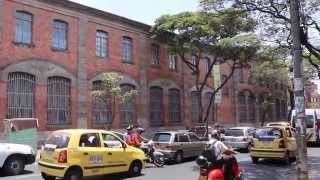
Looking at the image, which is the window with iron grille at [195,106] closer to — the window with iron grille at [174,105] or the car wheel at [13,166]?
the window with iron grille at [174,105]

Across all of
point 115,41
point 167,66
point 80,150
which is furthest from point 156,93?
point 80,150

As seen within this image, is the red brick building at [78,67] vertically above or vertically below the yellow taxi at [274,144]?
above

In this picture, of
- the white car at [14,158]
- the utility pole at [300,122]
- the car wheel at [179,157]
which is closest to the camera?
the utility pole at [300,122]

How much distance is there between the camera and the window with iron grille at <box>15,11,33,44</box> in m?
25.5

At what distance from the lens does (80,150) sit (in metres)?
13.8

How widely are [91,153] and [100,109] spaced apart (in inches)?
637

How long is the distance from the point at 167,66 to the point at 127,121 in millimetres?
6959

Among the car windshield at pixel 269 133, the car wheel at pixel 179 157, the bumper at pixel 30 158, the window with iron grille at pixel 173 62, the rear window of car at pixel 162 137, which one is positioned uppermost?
the window with iron grille at pixel 173 62

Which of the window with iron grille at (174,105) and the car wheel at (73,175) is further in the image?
the window with iron grille at (174,105)

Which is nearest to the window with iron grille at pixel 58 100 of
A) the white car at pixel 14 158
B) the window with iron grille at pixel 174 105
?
the white car at pixel 14 158

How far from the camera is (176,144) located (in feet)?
69.5

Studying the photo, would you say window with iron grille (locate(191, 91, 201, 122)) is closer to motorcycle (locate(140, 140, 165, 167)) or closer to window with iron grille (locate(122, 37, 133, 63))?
window with iron grille (locate(122, 37, 133, 63))

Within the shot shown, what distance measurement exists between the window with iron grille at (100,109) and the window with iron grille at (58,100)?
1836mm

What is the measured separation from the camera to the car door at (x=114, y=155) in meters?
14.8
